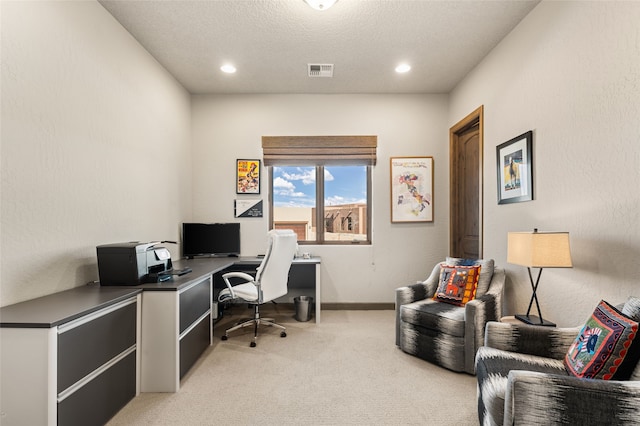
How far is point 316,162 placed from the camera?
4348 millimetres

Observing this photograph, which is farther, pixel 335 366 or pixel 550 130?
pixel 335 366

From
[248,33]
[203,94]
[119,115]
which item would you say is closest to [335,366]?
[119,115]

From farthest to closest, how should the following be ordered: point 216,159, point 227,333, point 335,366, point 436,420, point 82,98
A: point 216,159, point 227,333, point 335,366, point 82,98, point 436,420

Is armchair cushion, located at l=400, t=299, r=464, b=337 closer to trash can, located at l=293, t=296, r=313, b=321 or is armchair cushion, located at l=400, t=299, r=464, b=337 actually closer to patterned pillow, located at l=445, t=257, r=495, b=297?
patterned pillow, located at l=445, t=257, r=495, b=297

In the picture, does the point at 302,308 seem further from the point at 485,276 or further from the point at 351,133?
the point at 351,133

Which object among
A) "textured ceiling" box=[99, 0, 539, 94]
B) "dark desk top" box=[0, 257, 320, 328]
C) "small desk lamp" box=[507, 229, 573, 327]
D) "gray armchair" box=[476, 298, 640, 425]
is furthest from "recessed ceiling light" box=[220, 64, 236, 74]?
"gray armchair" box=[476, 298, 640, 425]

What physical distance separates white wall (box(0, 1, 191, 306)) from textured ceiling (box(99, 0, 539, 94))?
41 cm

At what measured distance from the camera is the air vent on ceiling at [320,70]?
3.47 m

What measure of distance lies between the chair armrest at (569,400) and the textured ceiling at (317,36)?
8.75ft

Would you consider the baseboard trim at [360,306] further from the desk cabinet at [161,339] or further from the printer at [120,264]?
the printer at [120,264]

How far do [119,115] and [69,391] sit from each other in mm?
2161

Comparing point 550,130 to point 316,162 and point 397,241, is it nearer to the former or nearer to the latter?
point 397,241

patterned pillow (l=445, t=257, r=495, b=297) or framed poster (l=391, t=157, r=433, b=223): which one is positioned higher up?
framed poster (l=391, t=157, r=433, b=223)

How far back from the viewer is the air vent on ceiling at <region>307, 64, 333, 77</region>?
3.47 m
